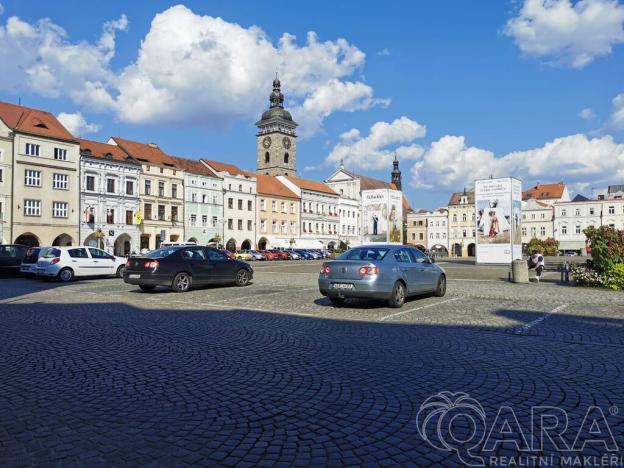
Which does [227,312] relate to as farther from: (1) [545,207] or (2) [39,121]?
(1) [545,207]

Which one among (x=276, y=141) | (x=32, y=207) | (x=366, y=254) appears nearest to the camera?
(x=366, y=254)

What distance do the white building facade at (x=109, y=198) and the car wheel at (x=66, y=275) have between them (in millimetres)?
34706

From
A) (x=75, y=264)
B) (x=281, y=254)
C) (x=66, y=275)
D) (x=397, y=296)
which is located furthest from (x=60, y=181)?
(x=397, y=296)

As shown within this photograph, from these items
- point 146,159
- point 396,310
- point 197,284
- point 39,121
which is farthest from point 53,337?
point 146,159

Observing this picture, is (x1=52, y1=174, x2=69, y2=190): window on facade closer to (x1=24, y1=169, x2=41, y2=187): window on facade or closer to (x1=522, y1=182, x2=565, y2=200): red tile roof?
(x1=24, y1=169, x2=41, y2=187): window on facade

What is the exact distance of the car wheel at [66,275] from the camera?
2131 cm

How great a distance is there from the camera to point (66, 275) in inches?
848

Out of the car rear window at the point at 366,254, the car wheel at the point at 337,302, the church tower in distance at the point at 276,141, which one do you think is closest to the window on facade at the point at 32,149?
the car wheel at the point at 337,302

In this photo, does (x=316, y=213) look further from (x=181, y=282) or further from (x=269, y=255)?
(x=181, y=282)

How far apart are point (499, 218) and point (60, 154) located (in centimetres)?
4380

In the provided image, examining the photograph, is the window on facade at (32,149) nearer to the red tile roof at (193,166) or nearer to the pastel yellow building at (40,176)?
the pastel yellow building at (40,176)

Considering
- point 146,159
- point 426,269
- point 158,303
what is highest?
point 146,159

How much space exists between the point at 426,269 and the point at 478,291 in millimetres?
4241

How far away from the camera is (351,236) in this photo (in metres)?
104
